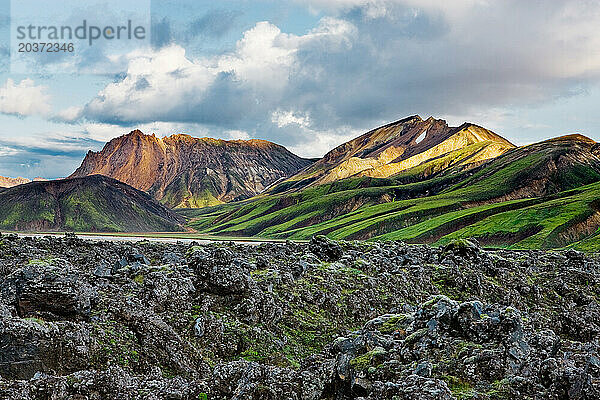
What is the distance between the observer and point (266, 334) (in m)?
21.3

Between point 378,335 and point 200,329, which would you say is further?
point 200,329

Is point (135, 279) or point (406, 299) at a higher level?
point (135, 279)

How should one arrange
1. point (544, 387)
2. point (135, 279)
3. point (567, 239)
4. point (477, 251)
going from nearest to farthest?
point (544, 387) < point (135, 279) < point (477, 251) < point (567, 239)

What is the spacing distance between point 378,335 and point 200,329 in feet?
28.4

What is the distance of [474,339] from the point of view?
15.3 m

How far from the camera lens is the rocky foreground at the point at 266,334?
1388 cm

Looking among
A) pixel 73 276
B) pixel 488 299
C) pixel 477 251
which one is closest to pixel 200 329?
pixel 73 276

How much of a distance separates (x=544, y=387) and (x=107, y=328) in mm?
16469

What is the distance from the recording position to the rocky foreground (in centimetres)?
1388

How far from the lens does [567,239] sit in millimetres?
130500

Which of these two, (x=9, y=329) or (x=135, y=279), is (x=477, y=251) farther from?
(x=9, y=329)

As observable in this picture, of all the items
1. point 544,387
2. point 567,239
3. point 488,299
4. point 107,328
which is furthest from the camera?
point 567,239

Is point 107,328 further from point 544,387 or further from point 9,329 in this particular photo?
point 544,387

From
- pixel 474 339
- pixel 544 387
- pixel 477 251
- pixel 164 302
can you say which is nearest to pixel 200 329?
pixel 164 302
